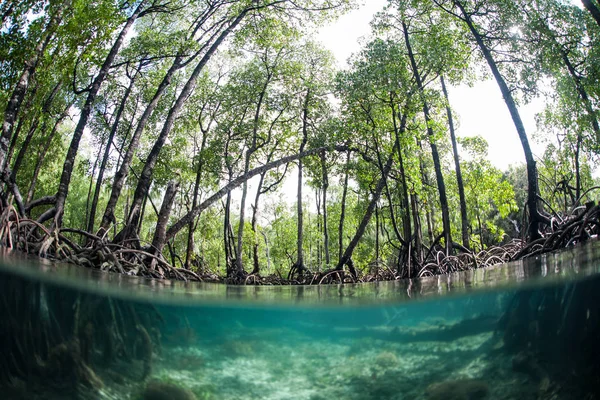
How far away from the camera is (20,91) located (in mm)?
6301

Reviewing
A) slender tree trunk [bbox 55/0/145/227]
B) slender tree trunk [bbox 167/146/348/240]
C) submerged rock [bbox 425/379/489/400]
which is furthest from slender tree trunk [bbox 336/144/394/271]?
submerged rock [bbox 425/379/489/400]

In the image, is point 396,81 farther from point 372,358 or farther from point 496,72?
point 372,358

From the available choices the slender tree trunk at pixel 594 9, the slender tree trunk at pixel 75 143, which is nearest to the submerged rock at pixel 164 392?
the slender tree trunk at pixel 75 143

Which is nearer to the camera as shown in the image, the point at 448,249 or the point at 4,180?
the point at 4,180

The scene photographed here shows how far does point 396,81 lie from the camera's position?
381 inches

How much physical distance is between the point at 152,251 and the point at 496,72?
8.98m

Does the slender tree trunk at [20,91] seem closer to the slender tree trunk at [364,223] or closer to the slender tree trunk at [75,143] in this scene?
the slender tree trunk at [75,143]

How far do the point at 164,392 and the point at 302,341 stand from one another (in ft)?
3.74

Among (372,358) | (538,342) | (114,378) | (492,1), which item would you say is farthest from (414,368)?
(492,1)

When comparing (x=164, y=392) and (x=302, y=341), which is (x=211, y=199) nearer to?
(x=302, y=341)

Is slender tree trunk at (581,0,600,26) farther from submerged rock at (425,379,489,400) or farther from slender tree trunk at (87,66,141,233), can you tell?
slender tree trunk at (87,66,141,233)

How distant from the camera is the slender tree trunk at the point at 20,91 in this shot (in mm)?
6129

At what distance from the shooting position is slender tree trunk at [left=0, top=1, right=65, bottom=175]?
241 inches

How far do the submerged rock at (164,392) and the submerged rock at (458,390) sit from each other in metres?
1.82
